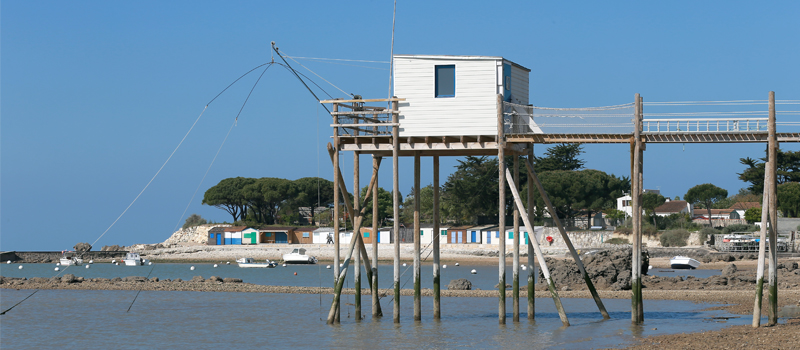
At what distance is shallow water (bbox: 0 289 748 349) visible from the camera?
81.0 ft

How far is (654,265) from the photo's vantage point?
2923 inches

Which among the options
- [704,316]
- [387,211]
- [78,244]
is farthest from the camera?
[387,211]

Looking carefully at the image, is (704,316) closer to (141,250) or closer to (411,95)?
(411,95)

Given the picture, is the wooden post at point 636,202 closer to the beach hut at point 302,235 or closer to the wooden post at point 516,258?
the wooden post at point 516,258

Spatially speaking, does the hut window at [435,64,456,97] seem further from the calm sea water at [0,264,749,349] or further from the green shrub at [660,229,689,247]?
the green shrub at [660,229,689,247]

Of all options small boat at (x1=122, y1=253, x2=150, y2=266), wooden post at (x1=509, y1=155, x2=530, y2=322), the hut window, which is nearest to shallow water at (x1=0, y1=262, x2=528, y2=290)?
small boat at (x1=122, y1=253, x2=150, y2=266)

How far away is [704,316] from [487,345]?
10.3 metres

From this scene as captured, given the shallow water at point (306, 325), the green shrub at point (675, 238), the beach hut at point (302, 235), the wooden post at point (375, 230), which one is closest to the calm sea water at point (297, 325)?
the shallow water at point (306, 325)

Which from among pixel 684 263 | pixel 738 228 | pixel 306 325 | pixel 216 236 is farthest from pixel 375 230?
pixel 216 236

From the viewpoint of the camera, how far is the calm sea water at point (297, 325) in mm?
24781

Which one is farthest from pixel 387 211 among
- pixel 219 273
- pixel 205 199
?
pixel 219 273

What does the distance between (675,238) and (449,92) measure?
243ft

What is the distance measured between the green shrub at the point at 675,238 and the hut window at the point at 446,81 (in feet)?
241

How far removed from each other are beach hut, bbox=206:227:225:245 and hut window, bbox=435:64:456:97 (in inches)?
3787
